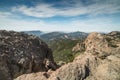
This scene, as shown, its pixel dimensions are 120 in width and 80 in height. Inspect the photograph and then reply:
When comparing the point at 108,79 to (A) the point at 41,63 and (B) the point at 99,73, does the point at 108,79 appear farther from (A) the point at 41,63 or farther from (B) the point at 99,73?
(A) the point at 41,63

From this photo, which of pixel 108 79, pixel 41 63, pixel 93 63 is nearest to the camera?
pixel 108 79

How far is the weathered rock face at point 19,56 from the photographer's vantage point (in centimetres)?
2796

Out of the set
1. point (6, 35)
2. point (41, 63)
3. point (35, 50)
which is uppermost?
point (6, 35)

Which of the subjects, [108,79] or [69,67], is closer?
[108,79]

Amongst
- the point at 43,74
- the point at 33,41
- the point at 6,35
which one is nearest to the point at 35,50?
the point at 33,41

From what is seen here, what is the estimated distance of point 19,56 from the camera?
1206 inches

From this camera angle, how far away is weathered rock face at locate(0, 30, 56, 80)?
2796 centimetres

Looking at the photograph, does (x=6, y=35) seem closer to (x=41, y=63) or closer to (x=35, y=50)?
(x=35, y=50)

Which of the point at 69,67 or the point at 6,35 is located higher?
the point at 6,35

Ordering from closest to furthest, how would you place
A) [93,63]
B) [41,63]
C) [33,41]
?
[93,63] < [41,63] < [33,41]

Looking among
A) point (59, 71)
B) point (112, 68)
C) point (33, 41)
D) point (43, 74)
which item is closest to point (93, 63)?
point (112, 68)

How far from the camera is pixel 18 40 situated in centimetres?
3444

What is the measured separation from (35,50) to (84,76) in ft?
60.9

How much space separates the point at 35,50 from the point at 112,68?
19592mm
